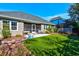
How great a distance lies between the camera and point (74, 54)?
10703 millimetres

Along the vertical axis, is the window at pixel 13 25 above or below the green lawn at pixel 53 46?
above

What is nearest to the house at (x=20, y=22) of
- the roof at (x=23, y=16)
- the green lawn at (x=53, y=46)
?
the roof at (x=23, y=16)

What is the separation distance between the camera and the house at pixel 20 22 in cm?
1073

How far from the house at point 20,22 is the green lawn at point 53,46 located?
8.3 inches

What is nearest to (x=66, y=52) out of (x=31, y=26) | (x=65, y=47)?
(x=65, y=47)

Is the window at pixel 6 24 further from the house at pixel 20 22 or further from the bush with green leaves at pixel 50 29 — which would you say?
the bush with green leaves at pixel 50 29

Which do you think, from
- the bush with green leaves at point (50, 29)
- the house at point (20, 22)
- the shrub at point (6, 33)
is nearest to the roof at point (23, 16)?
the house at point (20, 22)

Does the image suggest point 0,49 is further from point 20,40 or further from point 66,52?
point 66,52

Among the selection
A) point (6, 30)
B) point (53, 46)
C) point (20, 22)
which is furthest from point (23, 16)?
point (53, 46)

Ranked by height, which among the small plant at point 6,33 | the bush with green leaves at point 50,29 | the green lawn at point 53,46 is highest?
the bush with green leaves at point 50,29

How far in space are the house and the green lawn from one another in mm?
212

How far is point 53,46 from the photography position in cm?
1074

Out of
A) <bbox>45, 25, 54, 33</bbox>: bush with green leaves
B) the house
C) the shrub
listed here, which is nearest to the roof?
the house

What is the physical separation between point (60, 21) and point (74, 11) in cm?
30
